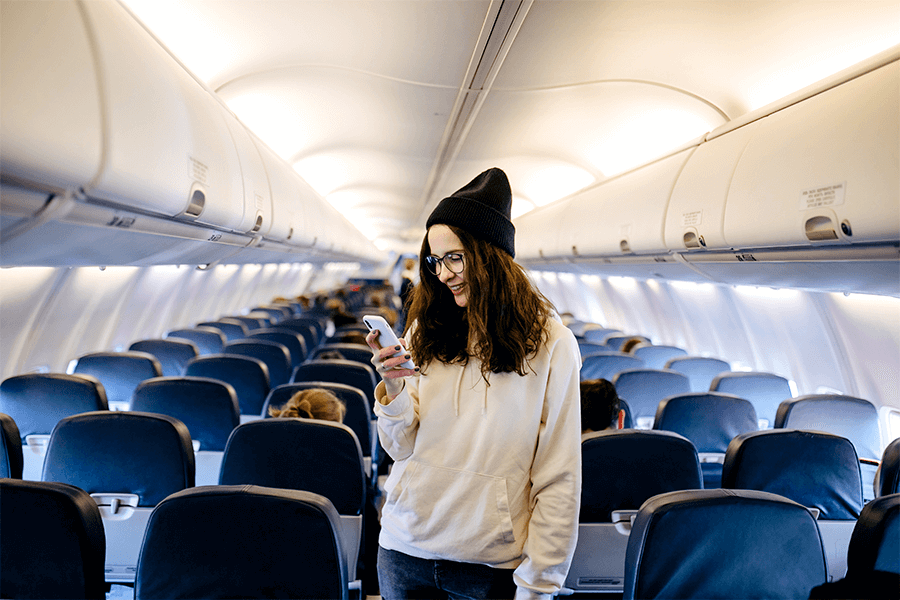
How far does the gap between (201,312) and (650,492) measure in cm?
1253

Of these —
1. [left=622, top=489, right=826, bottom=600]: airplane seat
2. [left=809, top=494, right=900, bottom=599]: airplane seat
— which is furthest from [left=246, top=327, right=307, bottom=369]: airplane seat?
[left=809, top=494, right=900, bottom=599]: airplane seat

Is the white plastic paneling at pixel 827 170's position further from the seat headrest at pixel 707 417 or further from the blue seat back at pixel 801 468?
the seat headrest at pixel 707 417

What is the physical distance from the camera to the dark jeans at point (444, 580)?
5.54 feet

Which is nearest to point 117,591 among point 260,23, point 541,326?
point 541,326

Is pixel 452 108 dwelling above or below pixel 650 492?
above

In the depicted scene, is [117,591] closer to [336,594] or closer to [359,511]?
[359,511]

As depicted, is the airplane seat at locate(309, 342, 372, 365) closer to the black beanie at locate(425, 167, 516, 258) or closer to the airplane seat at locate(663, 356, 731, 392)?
the airplane seat at locate(663, 356, 731, 392)

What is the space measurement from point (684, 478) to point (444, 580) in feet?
4.96

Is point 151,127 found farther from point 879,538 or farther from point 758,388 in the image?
point 758,388

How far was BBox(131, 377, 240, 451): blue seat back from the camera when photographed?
12.6 ft

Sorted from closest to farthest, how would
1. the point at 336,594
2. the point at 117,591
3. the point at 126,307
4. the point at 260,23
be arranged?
the point at 336,594 → the point at 117,591 → the point at 260,23 → the point at 126,307

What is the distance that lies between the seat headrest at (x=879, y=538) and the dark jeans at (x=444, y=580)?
3.00ft

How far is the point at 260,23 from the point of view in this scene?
13.5 feet

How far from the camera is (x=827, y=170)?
2498 millimetres
